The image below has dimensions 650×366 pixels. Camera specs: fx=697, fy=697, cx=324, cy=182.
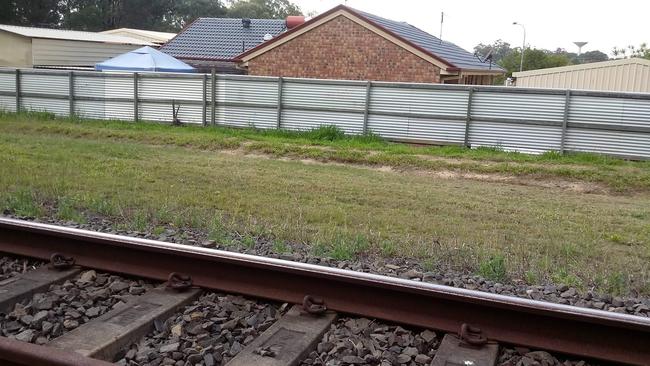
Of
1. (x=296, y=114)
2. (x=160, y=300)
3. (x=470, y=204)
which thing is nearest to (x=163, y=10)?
(x=296, y=114)

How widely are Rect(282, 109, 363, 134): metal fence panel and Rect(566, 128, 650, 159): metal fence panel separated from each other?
18.4 ft

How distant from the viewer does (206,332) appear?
13.6 ft

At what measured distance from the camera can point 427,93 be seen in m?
18.5

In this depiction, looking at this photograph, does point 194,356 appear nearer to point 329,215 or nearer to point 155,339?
point 155,339

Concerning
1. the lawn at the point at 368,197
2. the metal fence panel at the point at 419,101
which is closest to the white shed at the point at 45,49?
the lawn at the point at 368,197

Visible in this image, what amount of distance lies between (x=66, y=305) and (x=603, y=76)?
86.0ft

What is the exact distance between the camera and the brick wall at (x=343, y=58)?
25227 mm

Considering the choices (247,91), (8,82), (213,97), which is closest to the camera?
(247,91)

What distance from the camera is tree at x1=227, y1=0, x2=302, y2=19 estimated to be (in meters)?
90.0

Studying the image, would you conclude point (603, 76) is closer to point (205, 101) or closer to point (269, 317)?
point (205, 101)

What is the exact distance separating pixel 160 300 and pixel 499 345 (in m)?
2.14

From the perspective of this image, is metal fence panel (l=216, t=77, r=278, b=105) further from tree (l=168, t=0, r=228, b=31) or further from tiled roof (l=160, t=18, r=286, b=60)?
tree (l=168, t=0, r=228, b=31)

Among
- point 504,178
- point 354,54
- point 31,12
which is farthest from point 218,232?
point 31,12

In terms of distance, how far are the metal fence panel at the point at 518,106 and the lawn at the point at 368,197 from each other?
4.14 ft
